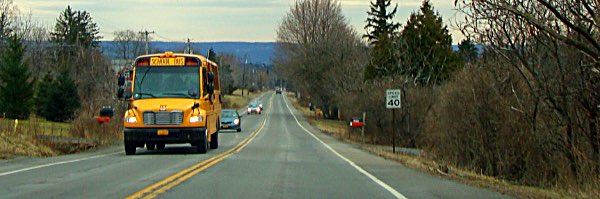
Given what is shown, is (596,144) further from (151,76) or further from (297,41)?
(297,41)

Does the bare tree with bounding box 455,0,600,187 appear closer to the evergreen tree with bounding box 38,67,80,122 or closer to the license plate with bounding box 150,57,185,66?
the license plate with bounding box 150,57,185,66

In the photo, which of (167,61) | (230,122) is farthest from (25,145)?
(230,122)

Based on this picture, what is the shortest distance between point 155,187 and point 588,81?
10421mm

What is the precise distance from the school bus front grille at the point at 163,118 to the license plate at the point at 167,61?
1.73 meters

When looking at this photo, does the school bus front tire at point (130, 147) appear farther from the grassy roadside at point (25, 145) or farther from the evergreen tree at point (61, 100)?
the evergreen tree at point (61, 100)

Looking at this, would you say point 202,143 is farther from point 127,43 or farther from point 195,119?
point 127,43

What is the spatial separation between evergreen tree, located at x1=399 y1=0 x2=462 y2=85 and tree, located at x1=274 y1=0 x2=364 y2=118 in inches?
824

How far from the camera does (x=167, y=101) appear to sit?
78.3 ft

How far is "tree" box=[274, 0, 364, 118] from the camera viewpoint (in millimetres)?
78688

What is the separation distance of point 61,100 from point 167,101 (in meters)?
39.5

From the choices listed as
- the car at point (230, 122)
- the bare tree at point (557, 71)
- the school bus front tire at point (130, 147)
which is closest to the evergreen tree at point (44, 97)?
the car at point (230, 122)

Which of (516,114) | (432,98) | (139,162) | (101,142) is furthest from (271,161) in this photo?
(432,98)

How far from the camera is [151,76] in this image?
2430 cm

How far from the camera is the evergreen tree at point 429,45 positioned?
4806cm
